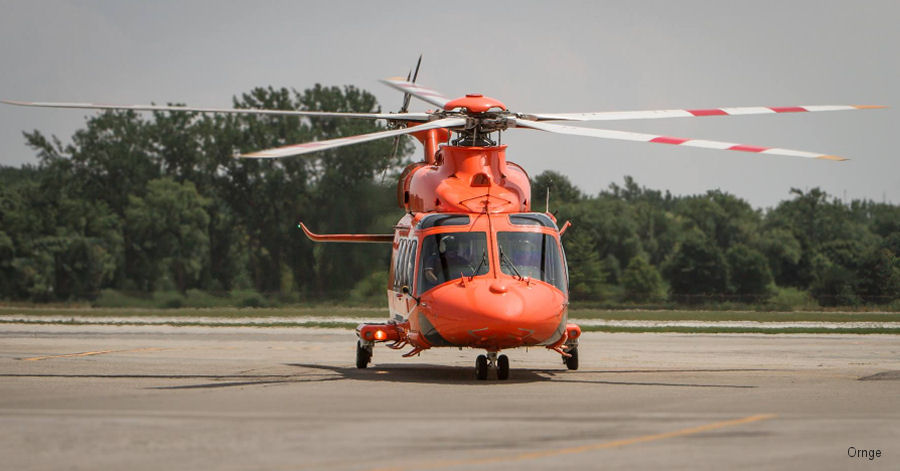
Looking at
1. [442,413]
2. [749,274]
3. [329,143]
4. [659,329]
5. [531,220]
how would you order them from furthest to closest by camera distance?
[749,274] → [659,329] → [531,220] → [329,143] → [442,413]

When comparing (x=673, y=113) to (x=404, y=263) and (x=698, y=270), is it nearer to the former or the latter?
(x=404, y=263)

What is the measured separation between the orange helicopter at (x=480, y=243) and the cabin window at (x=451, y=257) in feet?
0.05

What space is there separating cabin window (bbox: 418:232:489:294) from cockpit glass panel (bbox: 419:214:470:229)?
0.67 ft

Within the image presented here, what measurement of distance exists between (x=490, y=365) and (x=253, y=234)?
49462 millimetres

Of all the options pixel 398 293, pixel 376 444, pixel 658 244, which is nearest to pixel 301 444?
pixel 376 444

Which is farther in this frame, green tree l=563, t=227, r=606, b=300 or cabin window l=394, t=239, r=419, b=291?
green tree l=563, t=227, r=606, b=300

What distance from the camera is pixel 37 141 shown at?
72.4m

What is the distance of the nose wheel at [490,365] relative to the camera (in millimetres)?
17734

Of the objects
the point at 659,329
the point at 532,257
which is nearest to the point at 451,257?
the point at 532,257

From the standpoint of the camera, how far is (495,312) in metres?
16.4

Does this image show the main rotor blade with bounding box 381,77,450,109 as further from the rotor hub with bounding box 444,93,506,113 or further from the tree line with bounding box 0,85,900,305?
the tree line with bounding box 0,85,900,305

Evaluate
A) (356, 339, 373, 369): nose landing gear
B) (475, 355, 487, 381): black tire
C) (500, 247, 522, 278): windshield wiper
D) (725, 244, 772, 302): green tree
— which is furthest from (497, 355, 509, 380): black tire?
(725, 244, 772, 302): green tree

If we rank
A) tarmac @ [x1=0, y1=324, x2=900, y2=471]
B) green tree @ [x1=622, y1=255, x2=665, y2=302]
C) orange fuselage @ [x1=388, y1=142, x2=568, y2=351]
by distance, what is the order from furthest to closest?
1. green tree @ [x1=622, y1=255, x2=665, y2=302]
2. orange fuselage @ [x1=388, y1=142, x2=568, y2=351]
3. tarmac @ [x1=0, y1=324, x2=900, y2=471]

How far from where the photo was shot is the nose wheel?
17734mm
